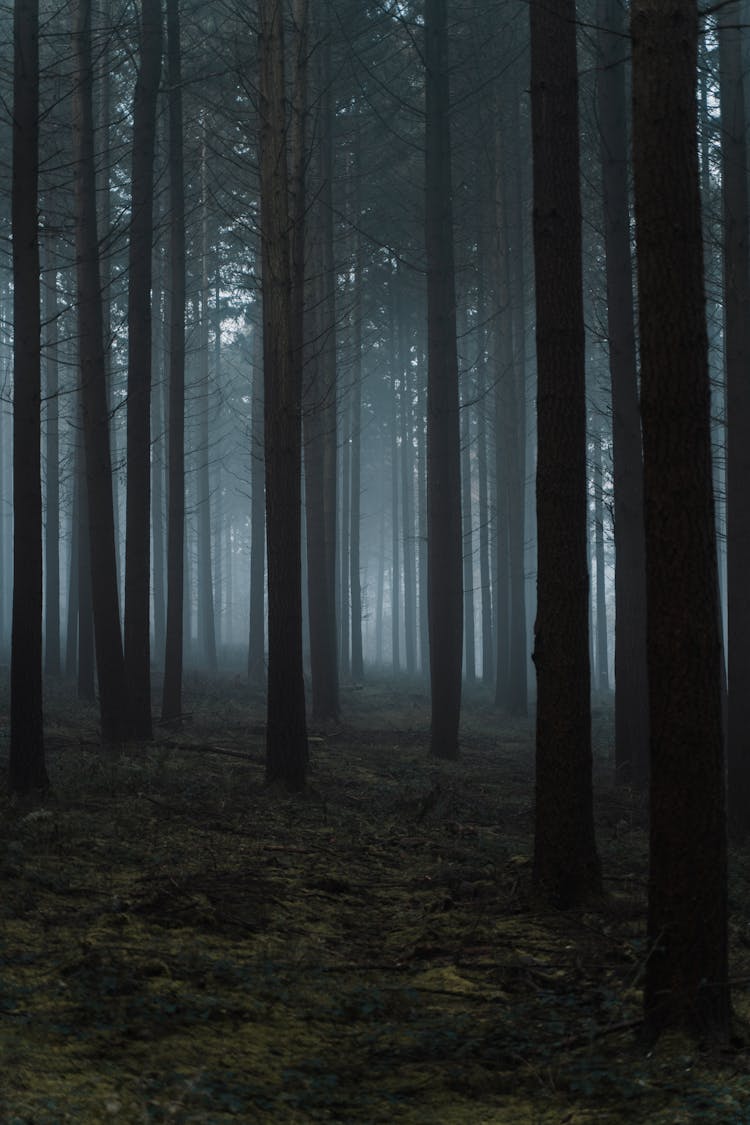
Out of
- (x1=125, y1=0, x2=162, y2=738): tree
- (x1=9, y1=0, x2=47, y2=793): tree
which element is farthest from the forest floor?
(x1=125, y1=0, x2=162, y2=738): tree

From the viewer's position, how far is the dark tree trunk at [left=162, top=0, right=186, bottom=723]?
1598 cm

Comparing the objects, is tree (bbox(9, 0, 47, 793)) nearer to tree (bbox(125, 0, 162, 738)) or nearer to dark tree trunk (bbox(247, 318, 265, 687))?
tree (bbox(125, 0, 162, 738))

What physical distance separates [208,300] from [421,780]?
21.6 m

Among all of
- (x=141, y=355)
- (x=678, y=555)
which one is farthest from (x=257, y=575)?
(x=678, y=555)

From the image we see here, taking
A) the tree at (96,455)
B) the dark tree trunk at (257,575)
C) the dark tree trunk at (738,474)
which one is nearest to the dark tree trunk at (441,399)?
the tree at (96,455)

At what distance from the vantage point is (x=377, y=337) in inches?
1286

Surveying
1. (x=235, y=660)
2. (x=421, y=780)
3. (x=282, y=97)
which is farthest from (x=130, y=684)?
(x=235, y=660)

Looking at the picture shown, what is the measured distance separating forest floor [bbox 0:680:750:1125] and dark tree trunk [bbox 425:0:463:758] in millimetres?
5029

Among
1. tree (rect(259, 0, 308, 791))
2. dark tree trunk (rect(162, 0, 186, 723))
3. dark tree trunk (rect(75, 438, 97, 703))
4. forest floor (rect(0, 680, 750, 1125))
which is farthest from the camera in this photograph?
dark tree trunk (rect(75, 438, 97, 703))

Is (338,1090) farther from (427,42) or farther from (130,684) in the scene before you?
(427,42)

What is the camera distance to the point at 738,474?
1130cm

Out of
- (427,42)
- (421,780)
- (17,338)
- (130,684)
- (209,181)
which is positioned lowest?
(421,780)

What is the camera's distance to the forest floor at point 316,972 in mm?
3953

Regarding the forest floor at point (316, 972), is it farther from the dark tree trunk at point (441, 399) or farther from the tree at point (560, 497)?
the dark tree trunk at point (441, 399)
